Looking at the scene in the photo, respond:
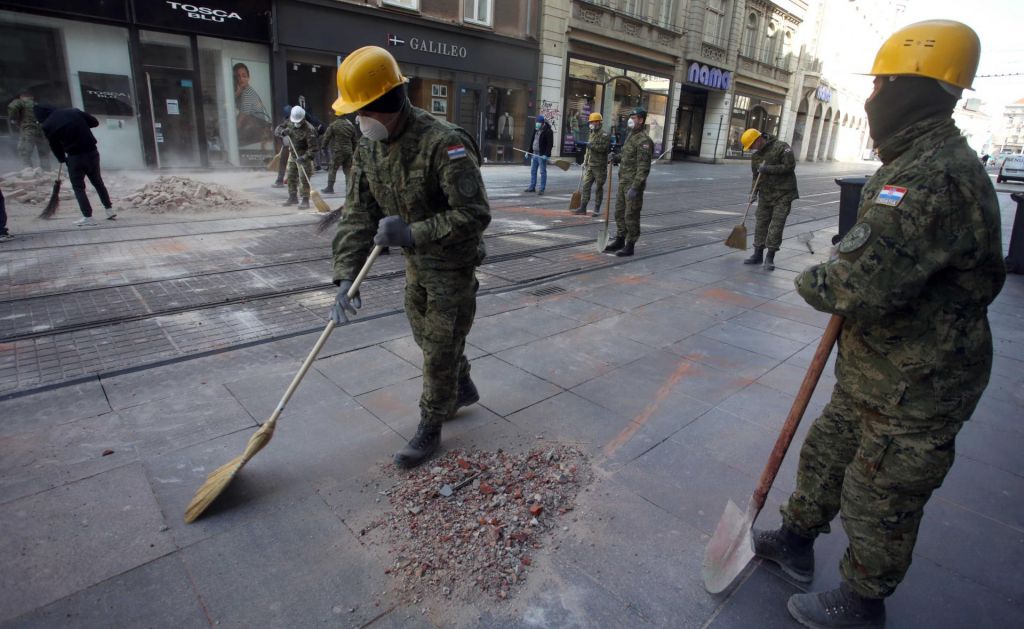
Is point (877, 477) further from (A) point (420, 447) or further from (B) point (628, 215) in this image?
(B) point (628, 215)

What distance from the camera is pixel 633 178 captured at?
28.0 ft

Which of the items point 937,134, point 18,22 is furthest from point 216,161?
point 937,134

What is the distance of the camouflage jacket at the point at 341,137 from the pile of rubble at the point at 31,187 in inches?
197

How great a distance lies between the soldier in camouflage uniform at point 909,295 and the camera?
1.89 metres

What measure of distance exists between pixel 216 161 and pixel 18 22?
5085mm

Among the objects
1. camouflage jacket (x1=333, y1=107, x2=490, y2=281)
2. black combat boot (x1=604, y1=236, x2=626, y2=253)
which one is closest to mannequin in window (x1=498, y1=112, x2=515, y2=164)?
black combat boot (x1=604, y1=236, x2=626, y2=253)

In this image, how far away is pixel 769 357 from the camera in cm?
521

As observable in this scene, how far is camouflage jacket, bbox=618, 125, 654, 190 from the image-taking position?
27.7ft

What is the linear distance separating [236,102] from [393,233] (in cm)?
1707

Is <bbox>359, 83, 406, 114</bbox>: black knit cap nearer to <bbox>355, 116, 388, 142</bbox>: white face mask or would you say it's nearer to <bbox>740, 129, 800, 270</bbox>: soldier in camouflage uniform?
<bbox>355, 116, 388, 142</bbox>: white face mask

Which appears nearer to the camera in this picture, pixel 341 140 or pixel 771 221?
pixel 771 221

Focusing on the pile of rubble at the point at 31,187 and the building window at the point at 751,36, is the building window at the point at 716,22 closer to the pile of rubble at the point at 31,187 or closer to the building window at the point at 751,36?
the building window at the point at 751,36

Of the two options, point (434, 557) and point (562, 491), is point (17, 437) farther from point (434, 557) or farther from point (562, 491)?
point (562, 491)

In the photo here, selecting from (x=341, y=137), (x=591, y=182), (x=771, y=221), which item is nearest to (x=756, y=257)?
(x=771, y=221)
